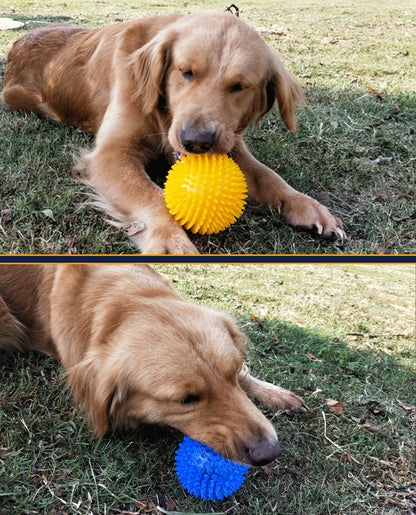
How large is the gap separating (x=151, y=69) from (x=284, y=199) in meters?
1.19

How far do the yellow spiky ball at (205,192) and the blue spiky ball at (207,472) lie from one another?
1.17 meters

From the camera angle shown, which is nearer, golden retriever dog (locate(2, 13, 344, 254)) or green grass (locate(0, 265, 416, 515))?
green grass (locate(0, 265, 416, 515))

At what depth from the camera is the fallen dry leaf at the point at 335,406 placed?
3.20 m

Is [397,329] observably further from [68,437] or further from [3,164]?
[3,164]

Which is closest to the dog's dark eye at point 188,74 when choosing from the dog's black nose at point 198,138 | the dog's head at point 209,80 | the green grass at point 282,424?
the dog's head at point 209,80

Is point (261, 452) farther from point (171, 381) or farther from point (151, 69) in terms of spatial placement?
point (151, 69)

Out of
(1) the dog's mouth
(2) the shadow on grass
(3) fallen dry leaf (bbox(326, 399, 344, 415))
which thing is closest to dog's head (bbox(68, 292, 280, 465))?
(2) the shadow on grass

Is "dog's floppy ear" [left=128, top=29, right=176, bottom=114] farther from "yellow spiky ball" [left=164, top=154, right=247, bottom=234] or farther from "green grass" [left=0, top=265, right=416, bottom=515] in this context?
"green grass" [left=0, top=265, right=416, bottom=515]

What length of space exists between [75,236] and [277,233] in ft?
4.09

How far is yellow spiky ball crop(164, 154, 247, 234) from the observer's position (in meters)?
2.91

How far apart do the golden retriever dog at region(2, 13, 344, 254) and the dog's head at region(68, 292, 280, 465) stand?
58 centimetres

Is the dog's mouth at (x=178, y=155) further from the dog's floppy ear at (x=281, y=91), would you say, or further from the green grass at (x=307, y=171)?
the dog's floppy ear at (x=281, y=91)

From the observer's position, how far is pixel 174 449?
8.91 feet

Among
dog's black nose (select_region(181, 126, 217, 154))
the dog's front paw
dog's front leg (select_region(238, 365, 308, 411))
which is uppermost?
dog's black nose (select_region(181, 126, 217, 154))
